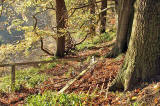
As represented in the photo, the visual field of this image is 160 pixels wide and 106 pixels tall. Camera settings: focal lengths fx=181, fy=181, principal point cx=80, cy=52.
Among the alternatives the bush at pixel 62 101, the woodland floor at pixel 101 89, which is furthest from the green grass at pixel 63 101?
the woodland floor at pixel 101 89

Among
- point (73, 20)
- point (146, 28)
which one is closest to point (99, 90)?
point (146, 28)

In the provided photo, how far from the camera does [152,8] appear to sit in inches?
164

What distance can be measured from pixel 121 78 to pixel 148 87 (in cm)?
77

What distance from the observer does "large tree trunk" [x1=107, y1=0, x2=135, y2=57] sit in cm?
670

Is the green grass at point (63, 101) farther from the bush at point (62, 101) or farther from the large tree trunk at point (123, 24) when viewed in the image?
the large tree trunk at point (123, 24)

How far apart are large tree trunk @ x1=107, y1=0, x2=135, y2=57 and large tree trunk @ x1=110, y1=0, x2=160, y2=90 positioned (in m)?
2.32

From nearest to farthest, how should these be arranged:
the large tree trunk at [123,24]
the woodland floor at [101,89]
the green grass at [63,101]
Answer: the woodland floor at [101,89], the green grass at [63,101], the large tree trunk at [123,24]

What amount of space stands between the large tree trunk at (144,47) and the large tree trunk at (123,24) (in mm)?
2325

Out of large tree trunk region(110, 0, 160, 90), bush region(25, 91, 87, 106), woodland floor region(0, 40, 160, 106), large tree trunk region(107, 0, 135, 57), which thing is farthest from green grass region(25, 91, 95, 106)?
large tree trunk region(107, 0, 135, 57)

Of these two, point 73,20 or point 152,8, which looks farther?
point 73,20

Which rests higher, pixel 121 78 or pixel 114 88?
pixel 121 78

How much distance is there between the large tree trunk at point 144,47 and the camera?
13.8 feet

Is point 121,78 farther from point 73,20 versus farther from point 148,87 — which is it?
point 73,20

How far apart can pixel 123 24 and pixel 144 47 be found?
9.91ft
